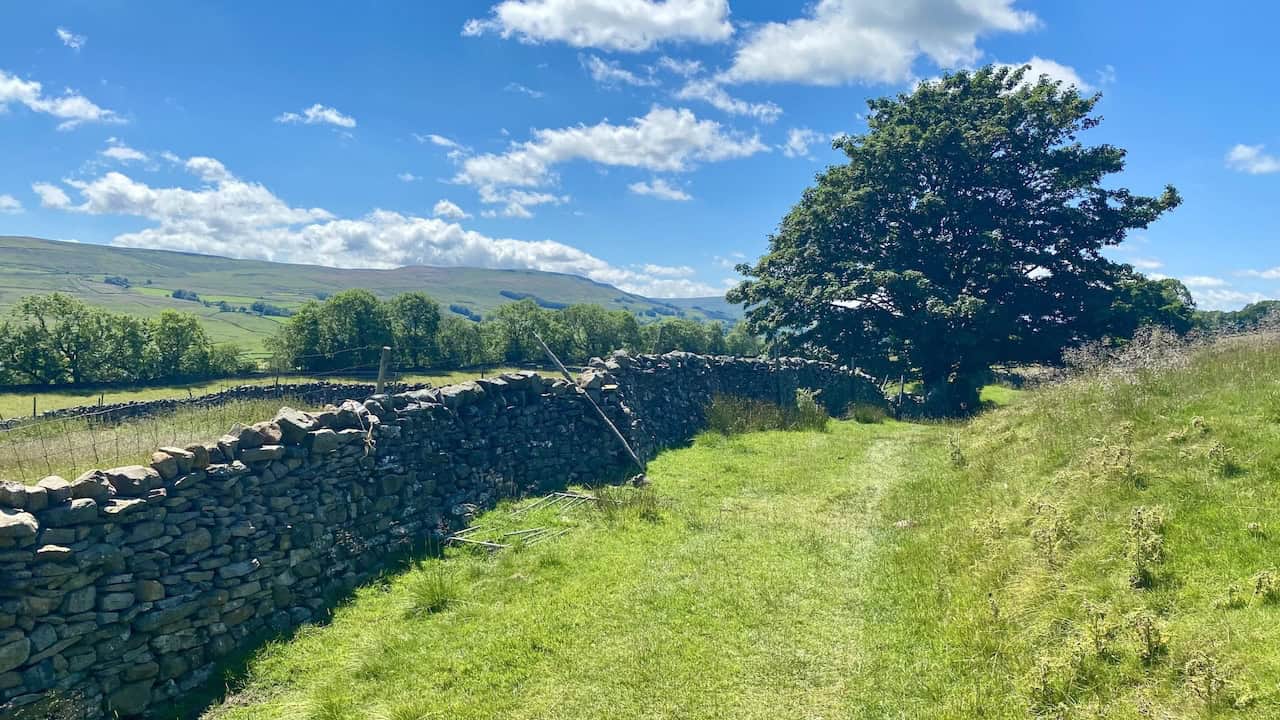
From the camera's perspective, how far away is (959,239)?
2731 centimetres

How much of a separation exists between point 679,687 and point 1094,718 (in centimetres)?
356

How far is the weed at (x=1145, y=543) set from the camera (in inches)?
239

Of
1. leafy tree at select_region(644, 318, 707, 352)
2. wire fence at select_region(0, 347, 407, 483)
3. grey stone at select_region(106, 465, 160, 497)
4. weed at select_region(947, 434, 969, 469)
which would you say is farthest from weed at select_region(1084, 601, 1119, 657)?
leafy tree at select_region(644, 318, 707, 352)

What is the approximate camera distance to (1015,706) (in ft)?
17.8

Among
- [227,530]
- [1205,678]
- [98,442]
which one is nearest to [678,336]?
[98,442]

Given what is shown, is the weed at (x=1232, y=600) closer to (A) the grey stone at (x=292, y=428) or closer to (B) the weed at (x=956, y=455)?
(B) the weed at (x=956, y=455)

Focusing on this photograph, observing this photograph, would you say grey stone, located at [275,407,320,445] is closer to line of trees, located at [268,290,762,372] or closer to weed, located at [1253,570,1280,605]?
weed, located at [1253,570,1280,605]

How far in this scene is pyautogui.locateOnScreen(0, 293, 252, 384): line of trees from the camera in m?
39.6

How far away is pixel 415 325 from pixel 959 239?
48.2 meters

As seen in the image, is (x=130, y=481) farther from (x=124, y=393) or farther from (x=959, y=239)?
(x=124, y=393)

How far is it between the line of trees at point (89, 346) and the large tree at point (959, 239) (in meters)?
38.7

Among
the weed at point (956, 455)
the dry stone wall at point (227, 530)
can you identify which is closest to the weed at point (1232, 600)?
the weed at point (956, 455)

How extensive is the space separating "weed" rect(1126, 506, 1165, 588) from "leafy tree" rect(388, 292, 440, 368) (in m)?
55.2

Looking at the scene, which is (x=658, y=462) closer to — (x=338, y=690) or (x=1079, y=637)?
(x=338, y=690)
